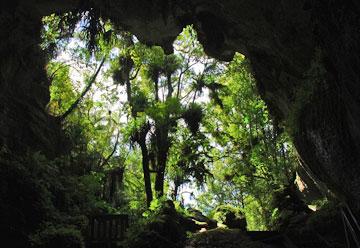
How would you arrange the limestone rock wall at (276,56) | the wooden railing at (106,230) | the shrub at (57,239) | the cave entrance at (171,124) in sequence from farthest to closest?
the cave entrance at (171,124) → the wooden railing at (106,230) → the shrub at (57,239) → the limestone rock wall at (276,56)

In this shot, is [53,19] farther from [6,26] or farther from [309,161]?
[309,161]

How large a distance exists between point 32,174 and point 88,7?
618cm

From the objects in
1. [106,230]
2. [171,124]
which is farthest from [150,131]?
[106,230]

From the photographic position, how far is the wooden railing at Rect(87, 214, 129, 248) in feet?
37.6

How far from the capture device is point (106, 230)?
11820mm

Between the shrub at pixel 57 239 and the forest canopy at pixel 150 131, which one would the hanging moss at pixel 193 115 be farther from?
the shrub at pixel 57 239

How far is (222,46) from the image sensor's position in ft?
52.4

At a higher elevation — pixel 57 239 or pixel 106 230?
pixel 106 230

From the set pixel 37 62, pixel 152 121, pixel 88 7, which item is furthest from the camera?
pixel 152 121

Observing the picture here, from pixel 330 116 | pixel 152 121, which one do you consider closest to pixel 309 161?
pixel 330 116

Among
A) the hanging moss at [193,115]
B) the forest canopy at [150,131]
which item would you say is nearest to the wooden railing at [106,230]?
the forest canopy at [150,131]

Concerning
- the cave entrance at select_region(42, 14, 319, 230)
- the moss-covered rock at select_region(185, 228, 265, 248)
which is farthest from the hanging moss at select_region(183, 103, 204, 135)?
the moss-covered rock at select_region(185, 228, 265, 248)

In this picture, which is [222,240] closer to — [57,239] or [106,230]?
[106,230]

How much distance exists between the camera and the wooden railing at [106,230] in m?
11.5
